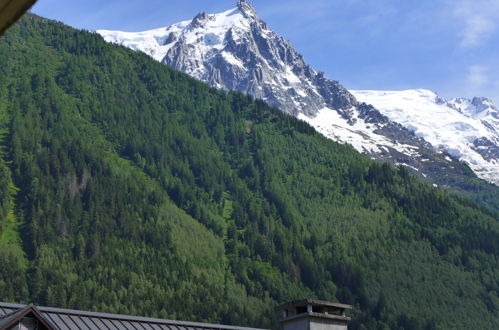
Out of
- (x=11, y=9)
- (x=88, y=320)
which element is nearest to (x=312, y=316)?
(x=88, y=320)

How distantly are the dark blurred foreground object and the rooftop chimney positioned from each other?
1653 inches

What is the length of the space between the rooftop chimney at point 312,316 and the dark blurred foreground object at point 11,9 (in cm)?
4197

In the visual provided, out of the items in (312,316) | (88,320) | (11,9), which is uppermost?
(312,316)

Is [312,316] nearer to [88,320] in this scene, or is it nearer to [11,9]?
[88,320]

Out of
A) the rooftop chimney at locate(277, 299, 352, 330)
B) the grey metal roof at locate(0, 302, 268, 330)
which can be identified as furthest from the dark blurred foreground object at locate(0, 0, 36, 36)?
the rooftop chimney at locate(277, 299, 352, 330)

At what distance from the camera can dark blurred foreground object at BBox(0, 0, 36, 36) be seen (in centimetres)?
493

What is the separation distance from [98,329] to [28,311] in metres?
7.74

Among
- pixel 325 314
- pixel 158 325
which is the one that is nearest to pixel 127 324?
pixel 158 325

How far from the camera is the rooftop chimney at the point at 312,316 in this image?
47.0 m

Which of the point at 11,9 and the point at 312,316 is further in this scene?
the point at 312,316

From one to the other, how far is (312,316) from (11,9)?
43.3 meters

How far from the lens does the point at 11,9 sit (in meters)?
4.97

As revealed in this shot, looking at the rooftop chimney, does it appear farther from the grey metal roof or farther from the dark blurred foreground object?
the dark blurred foreground object

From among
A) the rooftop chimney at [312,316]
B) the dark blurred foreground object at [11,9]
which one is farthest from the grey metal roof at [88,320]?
the dark blurred foreground object at [11,9]
